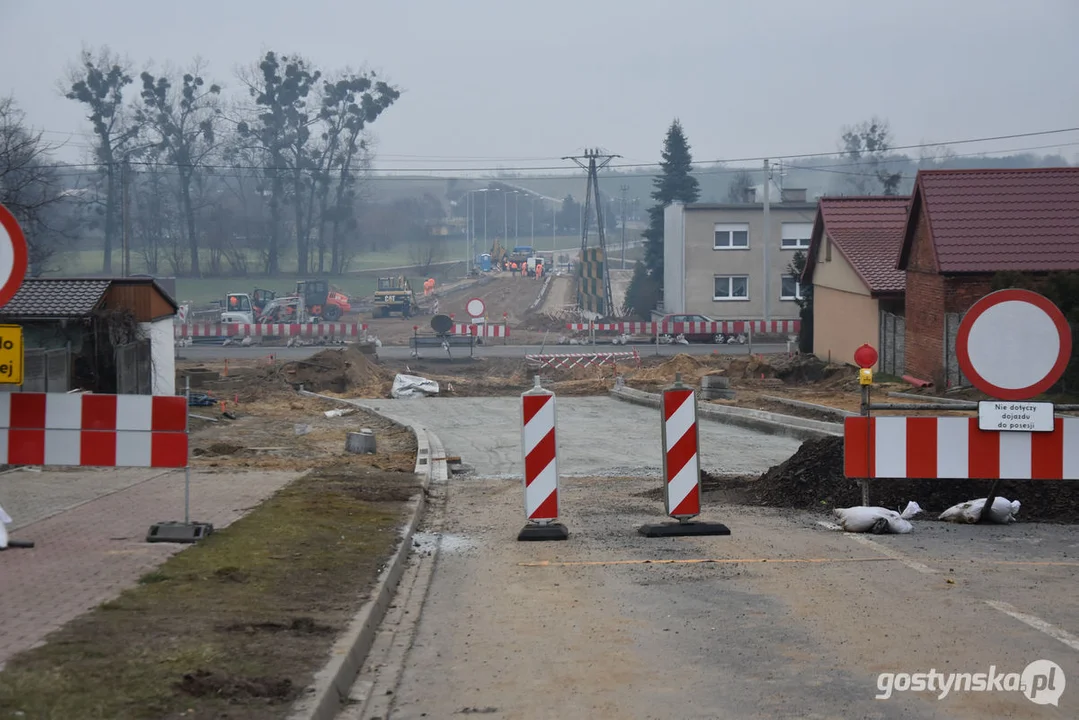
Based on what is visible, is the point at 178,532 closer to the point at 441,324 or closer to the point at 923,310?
the point at 923,310

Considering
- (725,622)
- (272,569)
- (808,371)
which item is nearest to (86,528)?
(272,569)

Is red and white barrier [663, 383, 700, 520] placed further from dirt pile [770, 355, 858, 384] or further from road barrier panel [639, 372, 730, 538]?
dirt pile [770, 355, 858, 384]

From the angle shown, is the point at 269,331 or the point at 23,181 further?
the point at 269,331

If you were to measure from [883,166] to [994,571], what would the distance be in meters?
127

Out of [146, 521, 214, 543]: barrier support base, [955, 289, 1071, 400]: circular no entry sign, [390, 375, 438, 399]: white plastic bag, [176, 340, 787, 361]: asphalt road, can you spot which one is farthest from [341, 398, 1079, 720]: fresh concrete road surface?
[176, 340, 787, 361]: asphalt road

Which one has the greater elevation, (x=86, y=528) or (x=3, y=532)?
(x=3, y=532)

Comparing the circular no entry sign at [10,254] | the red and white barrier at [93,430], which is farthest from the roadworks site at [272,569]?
the circular no entry sign at [10,254]

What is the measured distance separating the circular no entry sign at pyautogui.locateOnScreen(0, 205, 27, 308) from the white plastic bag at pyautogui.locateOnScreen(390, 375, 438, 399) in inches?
1009

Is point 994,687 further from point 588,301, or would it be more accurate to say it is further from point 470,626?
point 588,301

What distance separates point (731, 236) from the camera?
206 ft

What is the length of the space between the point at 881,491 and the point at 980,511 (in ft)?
3.41

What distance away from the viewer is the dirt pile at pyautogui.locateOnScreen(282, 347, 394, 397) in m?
36.2

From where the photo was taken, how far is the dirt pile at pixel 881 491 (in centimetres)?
1110

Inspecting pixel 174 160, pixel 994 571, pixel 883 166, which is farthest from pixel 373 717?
pixel 883 166
